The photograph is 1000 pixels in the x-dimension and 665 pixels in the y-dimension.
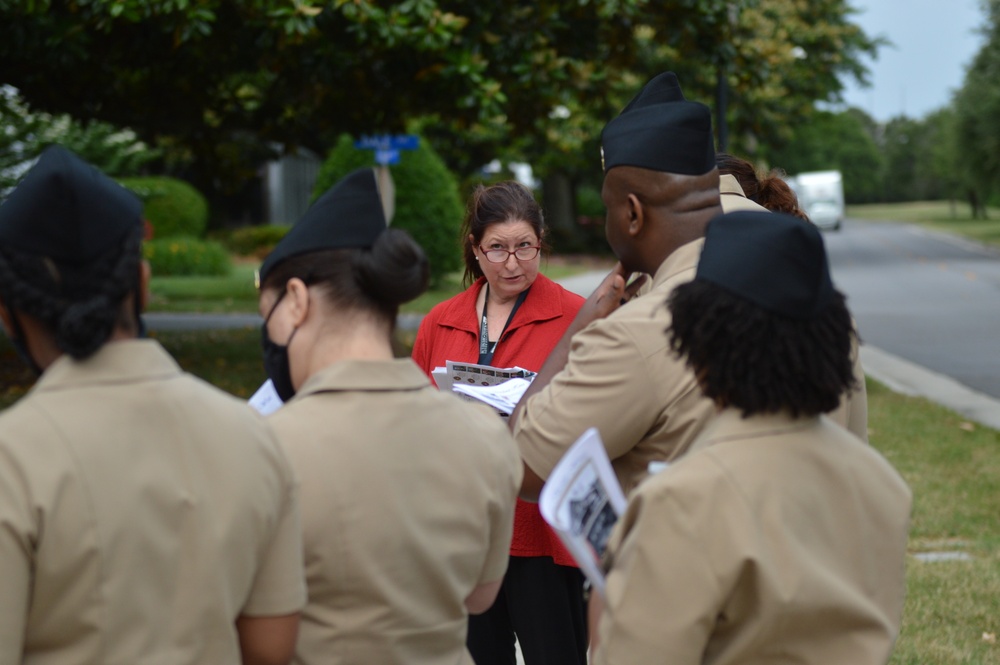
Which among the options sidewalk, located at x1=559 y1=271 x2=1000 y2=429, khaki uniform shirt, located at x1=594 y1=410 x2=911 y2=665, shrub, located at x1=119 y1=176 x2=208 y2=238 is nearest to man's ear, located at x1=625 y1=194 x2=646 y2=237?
khaki uniform shirt, located at x1=594 y1=410 x2=911 y2=665

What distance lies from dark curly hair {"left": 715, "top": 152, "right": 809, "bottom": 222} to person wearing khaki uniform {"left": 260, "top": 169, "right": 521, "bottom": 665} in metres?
1.86

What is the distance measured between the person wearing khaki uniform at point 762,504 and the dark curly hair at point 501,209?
77.2 inches

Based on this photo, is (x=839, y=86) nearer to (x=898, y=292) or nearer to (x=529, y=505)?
(x=898, y=292)

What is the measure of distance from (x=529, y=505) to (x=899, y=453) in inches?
242

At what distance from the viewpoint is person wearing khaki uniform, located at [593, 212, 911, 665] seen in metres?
1.82

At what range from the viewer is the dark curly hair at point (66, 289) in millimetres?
1684

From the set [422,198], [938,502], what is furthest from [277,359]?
[422,198]

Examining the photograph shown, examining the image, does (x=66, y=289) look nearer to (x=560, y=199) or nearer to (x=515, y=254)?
(x=515, y=254)

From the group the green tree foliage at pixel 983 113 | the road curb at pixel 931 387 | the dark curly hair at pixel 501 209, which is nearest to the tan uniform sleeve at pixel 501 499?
the dark curly hair at pixel 501 209

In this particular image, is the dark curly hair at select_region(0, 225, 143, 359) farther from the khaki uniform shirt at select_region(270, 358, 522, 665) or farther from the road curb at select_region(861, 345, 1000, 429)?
the road curb at select_region(861, 345, 1000, 429)

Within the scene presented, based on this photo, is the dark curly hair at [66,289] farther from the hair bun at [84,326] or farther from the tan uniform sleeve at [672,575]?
the tan uniform sleeve at [672,575]

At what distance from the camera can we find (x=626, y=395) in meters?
2.41

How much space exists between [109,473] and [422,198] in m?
21.9

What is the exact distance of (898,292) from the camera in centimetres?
2452
